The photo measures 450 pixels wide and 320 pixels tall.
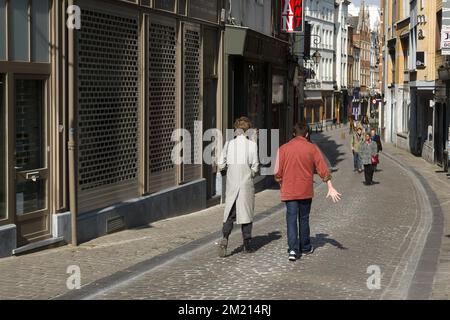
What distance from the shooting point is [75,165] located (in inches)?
451

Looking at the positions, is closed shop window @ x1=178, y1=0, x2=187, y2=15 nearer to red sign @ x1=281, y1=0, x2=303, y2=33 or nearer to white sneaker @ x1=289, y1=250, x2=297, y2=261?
white sneaker @ x1=289, y1=250, x2=297, y2=261

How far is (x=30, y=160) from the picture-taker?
10.7 m

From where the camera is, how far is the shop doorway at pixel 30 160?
1039 cm

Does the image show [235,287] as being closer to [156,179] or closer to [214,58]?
[156,179]

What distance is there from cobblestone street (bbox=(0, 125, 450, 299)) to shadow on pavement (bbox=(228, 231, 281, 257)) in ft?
0.05

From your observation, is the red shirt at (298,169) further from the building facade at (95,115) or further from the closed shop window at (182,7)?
the closed shop window at (182,7)

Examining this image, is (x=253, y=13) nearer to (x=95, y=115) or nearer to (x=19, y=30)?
(x=95, y=115)

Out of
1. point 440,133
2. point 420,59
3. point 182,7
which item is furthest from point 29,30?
point 420,59

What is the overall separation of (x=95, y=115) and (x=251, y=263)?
12.1 feet

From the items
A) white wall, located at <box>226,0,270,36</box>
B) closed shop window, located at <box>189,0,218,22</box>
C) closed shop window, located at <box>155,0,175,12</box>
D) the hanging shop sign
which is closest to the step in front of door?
closed shop window, located at <box>155,0,175,12</box>

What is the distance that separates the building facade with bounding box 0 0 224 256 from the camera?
10320 mm

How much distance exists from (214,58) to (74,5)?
6.98 metres

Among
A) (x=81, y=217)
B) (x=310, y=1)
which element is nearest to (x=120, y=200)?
(x=81, y=217)

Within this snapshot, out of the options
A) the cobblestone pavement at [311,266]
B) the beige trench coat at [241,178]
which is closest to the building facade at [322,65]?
the cobblestone pavement at [311,266]
